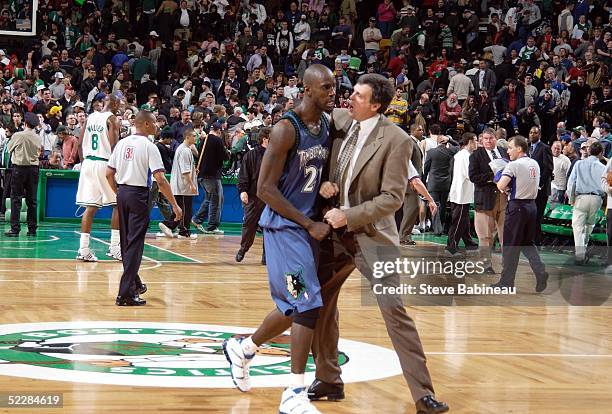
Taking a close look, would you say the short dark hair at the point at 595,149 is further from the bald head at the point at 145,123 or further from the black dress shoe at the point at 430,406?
the black dress shoe at the point at 430,406

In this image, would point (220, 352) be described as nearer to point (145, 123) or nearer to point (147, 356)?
point (147, 356)

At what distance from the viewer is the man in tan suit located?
18.3 ft

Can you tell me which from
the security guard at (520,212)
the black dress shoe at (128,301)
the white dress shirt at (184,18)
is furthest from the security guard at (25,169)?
the white dress shirt at (184,18)

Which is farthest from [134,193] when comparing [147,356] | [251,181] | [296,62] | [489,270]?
[296,62]

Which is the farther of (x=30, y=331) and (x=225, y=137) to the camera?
(x=225, y=137)

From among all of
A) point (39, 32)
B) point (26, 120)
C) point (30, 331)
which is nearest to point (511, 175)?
point (30, 331)

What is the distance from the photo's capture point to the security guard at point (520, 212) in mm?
12219

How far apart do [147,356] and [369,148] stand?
2.37 metres

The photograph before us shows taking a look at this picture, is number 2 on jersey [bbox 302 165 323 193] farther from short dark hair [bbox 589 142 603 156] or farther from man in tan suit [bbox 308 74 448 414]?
short dark hair [bbox 589 142 603 156]

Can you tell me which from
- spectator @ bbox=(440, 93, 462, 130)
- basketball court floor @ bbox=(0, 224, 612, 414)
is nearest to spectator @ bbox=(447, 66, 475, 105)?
spectator @ bbox=(440, 93, 462, 130)

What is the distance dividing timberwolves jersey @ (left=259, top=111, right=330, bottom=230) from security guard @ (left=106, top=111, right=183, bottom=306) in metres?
4.10

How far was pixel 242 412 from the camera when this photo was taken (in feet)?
18.2

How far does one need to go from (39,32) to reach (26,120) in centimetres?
838

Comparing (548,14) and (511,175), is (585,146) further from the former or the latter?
(548,14)
